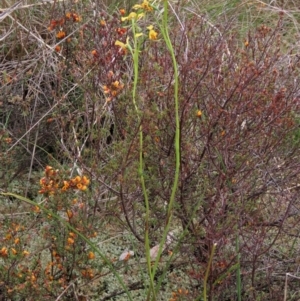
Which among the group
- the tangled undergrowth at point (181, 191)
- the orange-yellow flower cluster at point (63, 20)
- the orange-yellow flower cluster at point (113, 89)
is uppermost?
the orange-yellow flower cluster at point (113, 89)

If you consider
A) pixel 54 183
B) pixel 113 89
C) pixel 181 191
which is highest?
pixel 113 89

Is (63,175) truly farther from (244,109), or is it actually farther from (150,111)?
(244,109)

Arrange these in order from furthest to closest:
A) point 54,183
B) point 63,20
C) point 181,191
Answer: point 63,20, point 181,191, point 54,183

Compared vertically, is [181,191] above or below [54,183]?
below

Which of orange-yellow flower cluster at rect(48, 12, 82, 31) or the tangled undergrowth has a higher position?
orange-yellow flower cluster at rect(48, 12, 82, 31)

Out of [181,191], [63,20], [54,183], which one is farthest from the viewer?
[63,20]

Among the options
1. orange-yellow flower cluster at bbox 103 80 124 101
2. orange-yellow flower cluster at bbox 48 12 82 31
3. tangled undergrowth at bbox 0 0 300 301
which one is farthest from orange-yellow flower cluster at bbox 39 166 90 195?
orange-yellow flower cluster at bbox 48 12 82 31

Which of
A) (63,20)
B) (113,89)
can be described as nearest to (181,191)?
(113,89)

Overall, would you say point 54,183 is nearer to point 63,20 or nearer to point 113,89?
point 113,89

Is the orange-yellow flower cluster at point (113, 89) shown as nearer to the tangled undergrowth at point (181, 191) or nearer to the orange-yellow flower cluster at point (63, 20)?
the tangled undergrowth at point (181, 191)

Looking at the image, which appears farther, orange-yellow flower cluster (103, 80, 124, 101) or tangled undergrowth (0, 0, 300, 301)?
orange-yellow flower cluster (103, 80, 124, 101)

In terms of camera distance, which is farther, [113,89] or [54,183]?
[113,89]

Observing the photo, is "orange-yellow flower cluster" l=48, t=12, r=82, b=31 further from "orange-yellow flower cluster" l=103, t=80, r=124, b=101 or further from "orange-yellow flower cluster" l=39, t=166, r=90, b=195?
"orange-yellow flower cluster" l=39, t=166, r=90, b=195

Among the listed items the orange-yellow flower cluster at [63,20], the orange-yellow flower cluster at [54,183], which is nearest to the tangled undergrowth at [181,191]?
the orange-yellow flower cluster at [54,183]
